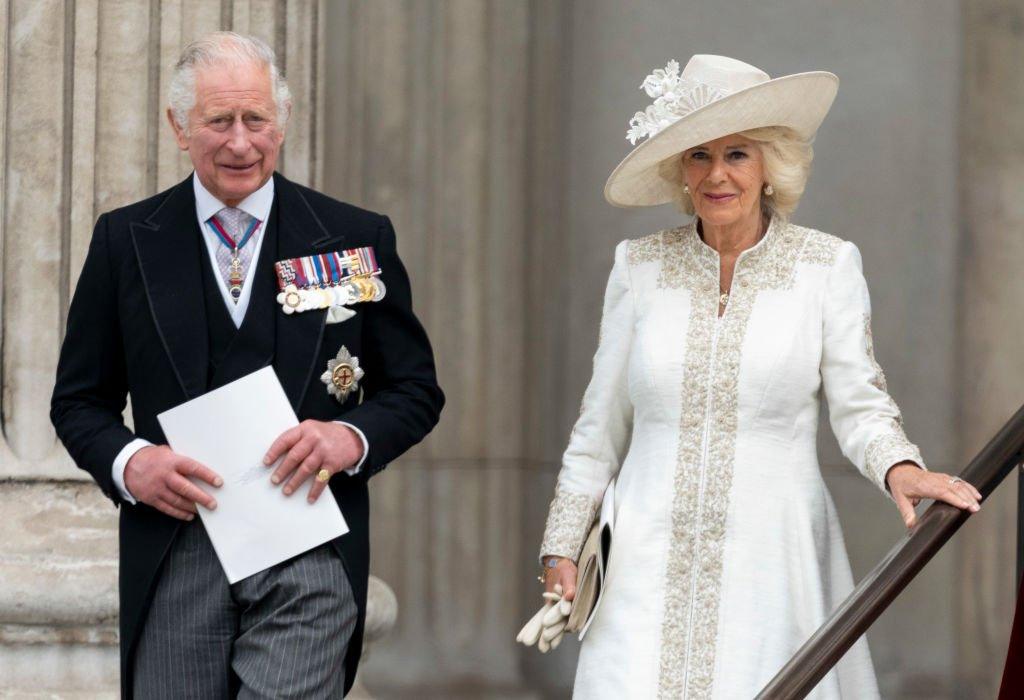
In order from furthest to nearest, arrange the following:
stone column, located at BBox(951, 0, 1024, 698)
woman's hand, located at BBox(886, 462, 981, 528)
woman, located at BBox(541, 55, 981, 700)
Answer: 1. stone column, located at BBox(951, 0, 1024, 698)
2. woman, located at BBox(541, 55, 981, 700)
3. woman's hand, located at BBox(886, 462, 981, 528)

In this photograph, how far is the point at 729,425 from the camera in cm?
317

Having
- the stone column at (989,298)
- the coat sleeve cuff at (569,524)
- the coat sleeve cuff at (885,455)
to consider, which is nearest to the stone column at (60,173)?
the coat sleeve cuff at (569,524)

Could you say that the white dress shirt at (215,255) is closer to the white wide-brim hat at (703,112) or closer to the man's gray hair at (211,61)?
the man's gray hair at (211,61)

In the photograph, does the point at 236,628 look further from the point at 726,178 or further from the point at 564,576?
the point at 726,178

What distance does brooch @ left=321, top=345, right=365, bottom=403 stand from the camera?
2.78 m

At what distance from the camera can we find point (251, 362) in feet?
9.00

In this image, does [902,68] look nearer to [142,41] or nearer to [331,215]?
[142,41]

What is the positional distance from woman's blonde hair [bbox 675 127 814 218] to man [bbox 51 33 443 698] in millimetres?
782

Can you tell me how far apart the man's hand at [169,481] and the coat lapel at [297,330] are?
0.20 m

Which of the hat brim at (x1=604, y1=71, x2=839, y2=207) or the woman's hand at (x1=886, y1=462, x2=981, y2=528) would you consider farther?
the hat brim at (x1=604, y1=71, x2=839, y2=207)

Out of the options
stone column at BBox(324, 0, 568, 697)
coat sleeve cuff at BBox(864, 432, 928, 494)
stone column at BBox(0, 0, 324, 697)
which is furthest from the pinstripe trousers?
stone column at BBox(324, 0, 568, 697)

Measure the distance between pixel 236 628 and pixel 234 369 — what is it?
1.35 feet

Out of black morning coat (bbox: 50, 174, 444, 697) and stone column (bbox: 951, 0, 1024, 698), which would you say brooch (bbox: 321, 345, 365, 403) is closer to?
black morning coat (bbox: 50, 174, 444, 697)

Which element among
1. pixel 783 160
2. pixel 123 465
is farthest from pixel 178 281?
pixel 783 160
